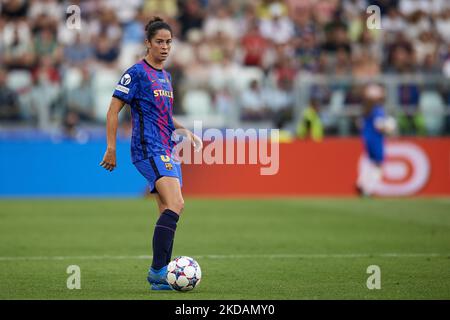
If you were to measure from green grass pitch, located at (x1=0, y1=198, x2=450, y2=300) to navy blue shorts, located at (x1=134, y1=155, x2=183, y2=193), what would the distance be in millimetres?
1048

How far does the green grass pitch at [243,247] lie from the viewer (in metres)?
9.34

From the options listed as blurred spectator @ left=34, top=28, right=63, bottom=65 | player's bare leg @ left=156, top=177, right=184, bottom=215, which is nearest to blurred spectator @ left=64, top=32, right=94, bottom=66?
blurred spectator @ left=34, top=28, right=63, bottom=65

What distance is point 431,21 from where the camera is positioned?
2789 centimetres

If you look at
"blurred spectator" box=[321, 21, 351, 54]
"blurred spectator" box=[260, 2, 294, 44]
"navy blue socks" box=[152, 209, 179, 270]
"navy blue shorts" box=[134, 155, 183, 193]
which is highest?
"blurred spectator" box=[260, 2, 294, 44]

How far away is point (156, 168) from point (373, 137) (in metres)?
13.3

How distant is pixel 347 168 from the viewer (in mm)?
23266

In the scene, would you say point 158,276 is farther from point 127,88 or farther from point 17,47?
A: point 17,47

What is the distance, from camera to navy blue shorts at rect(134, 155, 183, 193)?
30.6 ft

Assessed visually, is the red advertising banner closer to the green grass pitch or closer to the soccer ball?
the green grass pitch

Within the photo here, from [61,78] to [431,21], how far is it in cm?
1090

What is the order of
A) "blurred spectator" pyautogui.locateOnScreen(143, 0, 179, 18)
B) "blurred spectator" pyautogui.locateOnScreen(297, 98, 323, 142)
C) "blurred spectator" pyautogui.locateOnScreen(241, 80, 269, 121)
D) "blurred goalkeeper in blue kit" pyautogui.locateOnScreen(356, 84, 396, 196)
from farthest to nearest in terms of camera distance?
1. "blurred spectator" pyautogui.locateOnScreen(143, 0, 179, 18)
2. "blurred spectator" pyautogui.locateOnScreen(241, 80, 269, 121)
3. "blurred spectator" pyautogui.locateOnScreen(297, 98, 323, 142)
4. "blurred goalkeeper in blue kit" pyautogui.locateOnScreen(356, 84, 396, 196)

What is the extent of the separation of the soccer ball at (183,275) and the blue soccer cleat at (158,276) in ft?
0.33

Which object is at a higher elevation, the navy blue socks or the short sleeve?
the short sleeve

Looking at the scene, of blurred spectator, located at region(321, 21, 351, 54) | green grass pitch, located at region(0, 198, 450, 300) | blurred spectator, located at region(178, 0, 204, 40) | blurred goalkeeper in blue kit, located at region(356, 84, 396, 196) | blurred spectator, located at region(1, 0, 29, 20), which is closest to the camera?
green grass pitch, located at region(0, 198, 450, 300)
